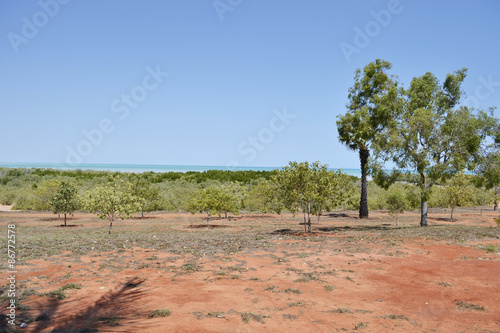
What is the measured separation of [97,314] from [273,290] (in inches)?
198

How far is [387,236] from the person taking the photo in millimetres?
21703

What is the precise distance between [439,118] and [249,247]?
1682cm

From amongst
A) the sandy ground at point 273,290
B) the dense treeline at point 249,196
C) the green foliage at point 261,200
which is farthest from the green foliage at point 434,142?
the green foliage at point 261,200

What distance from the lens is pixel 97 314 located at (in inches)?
333

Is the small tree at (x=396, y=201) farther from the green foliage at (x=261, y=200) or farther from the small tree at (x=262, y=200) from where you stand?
the small tree at (x=262, y=200)

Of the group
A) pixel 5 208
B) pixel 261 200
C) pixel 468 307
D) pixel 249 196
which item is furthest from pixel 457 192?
pixel 5 208

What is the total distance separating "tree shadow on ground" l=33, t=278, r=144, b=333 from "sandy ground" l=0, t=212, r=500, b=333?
3 cm

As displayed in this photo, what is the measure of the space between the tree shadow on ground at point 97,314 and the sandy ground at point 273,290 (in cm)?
3

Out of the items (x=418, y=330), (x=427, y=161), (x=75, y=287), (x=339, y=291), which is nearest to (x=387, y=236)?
(x=427, y=161)

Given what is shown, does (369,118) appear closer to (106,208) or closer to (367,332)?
(106,208)

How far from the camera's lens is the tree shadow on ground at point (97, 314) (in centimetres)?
757

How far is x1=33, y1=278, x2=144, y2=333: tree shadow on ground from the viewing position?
7.57m

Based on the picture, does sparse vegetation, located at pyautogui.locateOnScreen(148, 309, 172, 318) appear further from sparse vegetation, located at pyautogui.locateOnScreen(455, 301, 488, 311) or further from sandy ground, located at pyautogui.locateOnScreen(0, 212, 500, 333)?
sparse vegetation, located at pyautogui.locateOnScreen(455, 301, 488, 311)

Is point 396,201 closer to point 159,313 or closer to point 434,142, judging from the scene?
point 434,142
